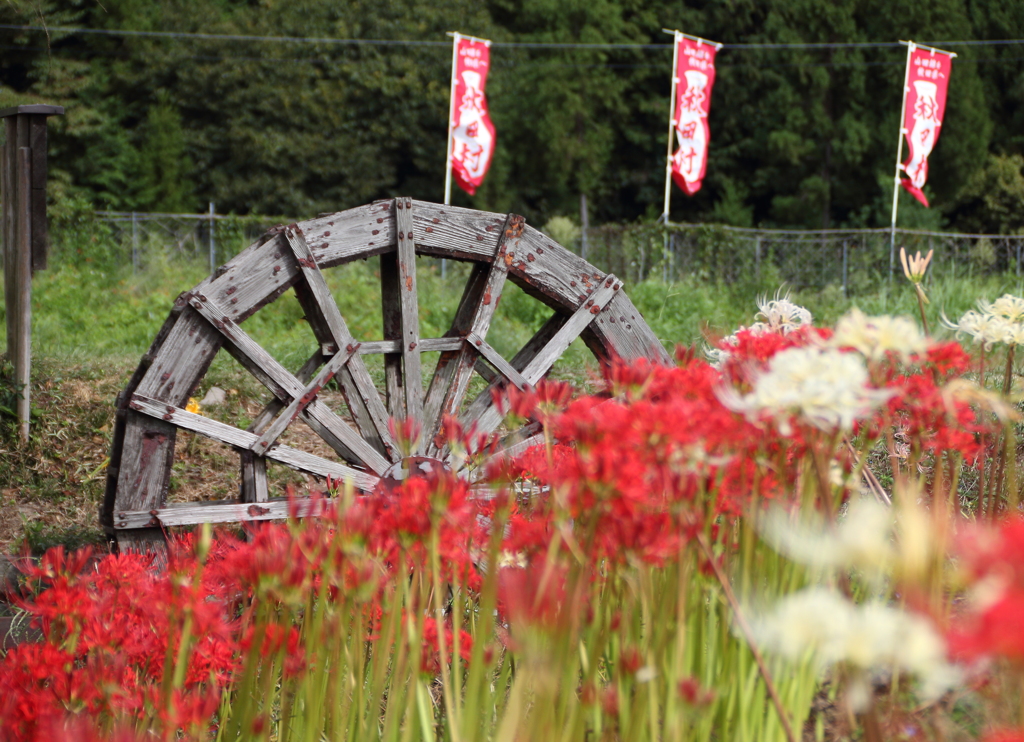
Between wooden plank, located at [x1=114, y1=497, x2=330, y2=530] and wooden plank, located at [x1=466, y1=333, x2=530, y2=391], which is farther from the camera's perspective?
wooden plank, located at [x1=466, y1=333, x2=530, y2=391]

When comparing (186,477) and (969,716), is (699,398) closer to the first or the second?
(969,716)

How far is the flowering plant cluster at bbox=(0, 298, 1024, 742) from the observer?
0.67 meters

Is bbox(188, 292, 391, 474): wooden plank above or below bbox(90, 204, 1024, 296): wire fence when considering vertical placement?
below

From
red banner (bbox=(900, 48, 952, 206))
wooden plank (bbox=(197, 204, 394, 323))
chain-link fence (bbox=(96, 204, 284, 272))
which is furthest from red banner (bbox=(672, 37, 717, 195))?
wooden plank (bbox=(197, 204, 394, 323))

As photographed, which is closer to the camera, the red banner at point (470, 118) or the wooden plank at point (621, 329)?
the wooden plank at point (621, 329)

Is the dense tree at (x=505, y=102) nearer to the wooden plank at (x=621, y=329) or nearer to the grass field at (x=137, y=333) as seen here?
the grass field at (x=137, y=333)

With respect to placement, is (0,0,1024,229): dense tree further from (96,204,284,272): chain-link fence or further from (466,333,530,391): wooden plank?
(466,333,530,391): wooden plank

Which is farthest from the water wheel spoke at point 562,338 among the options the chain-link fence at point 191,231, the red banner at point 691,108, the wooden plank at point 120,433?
the chain-link fence at point 191,231

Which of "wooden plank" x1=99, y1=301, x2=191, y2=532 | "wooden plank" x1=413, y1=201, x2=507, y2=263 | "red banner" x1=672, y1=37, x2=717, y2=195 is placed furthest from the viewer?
"red banner" x1=672, y1=37, x2=717, y2=195

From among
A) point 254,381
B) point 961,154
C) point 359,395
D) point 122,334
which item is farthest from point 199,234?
point 359,395

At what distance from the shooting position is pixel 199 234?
20750 mm

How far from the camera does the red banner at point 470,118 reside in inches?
617

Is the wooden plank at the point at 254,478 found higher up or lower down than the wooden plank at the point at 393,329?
lower down

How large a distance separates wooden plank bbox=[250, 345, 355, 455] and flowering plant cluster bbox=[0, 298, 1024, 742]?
93.8 inches
